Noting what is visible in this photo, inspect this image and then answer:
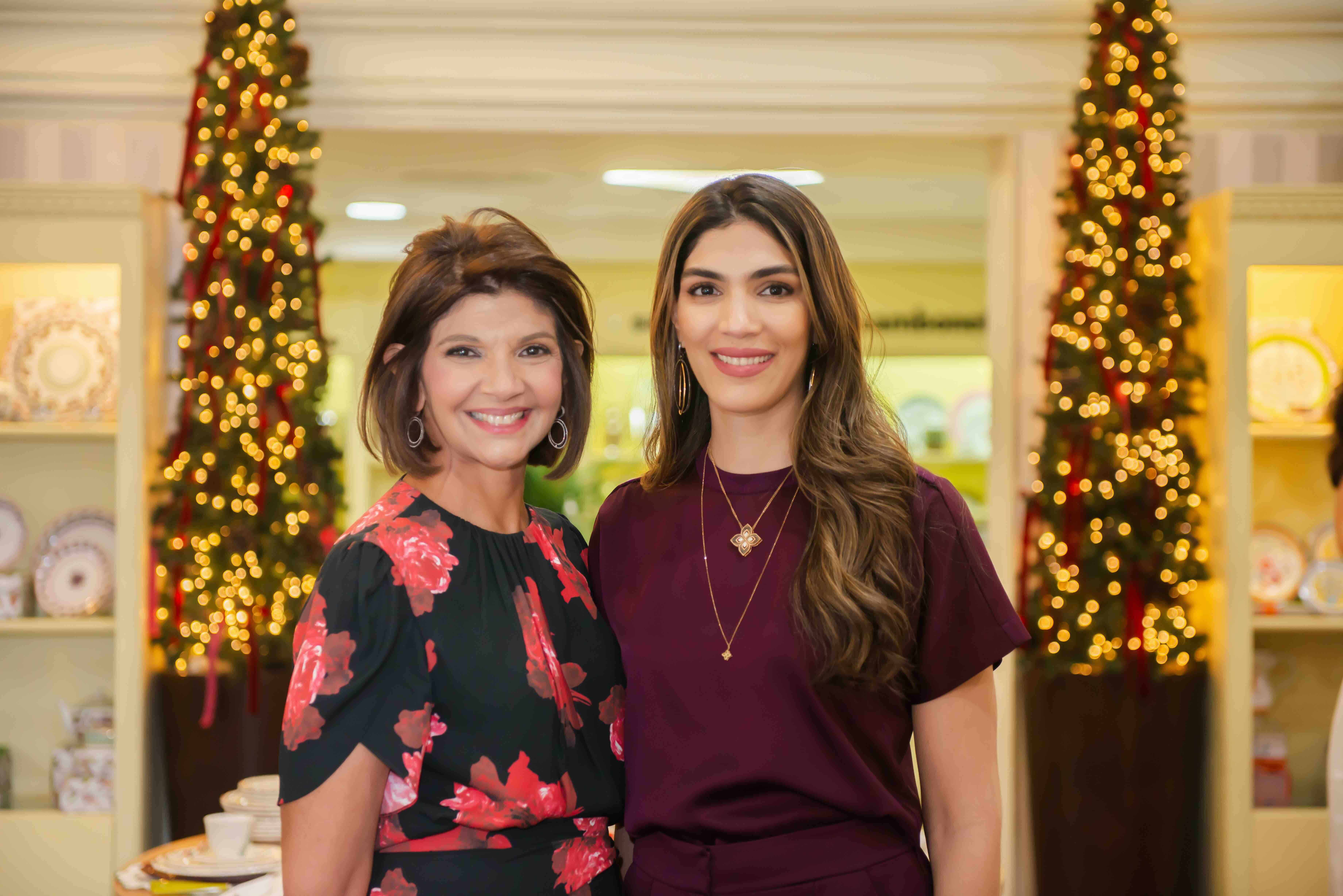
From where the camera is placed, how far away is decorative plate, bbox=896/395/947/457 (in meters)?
6.55

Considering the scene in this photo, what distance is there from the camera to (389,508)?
4.92 feet

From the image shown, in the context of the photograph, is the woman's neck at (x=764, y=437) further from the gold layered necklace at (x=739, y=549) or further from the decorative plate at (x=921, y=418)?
the decorative plate at (x=921, y=418)

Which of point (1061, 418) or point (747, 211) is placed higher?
point (747, 211)

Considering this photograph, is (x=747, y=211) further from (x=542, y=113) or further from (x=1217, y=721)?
(x=1217, y=721)

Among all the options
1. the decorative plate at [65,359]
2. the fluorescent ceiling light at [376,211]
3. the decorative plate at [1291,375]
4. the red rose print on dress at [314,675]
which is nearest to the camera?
the red rose print on dress at [314,675]

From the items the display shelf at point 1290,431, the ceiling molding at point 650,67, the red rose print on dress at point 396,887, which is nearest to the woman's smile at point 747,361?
the red rose print on dress at point 396,887

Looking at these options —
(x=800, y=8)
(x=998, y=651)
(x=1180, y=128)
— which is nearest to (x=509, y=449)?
(x=998, y=651)

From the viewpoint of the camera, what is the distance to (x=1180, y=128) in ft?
12.4

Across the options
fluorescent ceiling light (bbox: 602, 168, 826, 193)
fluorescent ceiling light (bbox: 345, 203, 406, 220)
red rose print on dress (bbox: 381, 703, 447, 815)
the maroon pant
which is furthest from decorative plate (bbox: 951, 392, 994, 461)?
red rose print on dress (bbox: 381, 703, 447, 815)

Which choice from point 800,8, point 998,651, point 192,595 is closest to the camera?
point 998,651

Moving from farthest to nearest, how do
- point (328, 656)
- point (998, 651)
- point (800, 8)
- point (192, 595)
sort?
point (800, 8), point (192, 595), point (998, 651), point (328, 656)

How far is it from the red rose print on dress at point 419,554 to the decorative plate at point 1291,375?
2.97 m

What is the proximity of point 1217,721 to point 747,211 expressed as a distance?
275 centimetres

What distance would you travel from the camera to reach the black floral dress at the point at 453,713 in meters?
1.35
